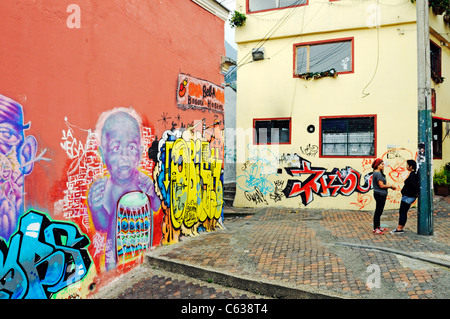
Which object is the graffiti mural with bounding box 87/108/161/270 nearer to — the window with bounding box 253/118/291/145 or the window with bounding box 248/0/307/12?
the window with bounding box 253/118/291/145

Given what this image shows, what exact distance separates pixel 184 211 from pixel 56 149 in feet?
11.4

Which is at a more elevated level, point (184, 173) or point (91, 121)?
point (91, 121)

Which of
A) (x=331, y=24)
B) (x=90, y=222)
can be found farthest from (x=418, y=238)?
(x=331, y=24)

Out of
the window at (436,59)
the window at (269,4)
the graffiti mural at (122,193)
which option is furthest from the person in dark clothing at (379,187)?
the window at (269,4)

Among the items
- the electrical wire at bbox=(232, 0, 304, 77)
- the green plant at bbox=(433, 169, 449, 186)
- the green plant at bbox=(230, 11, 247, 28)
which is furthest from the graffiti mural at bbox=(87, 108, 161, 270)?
the green plant at bbox=(433, 169, 449, 186)

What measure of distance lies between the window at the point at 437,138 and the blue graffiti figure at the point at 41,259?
Answer: 38.6ft

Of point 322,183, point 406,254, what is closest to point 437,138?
point 322,183

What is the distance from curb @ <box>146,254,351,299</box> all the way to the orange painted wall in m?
2.19

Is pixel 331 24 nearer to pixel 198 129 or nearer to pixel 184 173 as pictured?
pixel 198 129

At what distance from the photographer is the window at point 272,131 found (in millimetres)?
12320

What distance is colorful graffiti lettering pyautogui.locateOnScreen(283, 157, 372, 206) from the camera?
1129 centimetres

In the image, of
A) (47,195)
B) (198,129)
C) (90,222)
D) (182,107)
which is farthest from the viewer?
(198,129)

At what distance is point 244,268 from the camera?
18.5 ft

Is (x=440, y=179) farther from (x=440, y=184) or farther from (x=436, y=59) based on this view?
(x=436, y=59)
